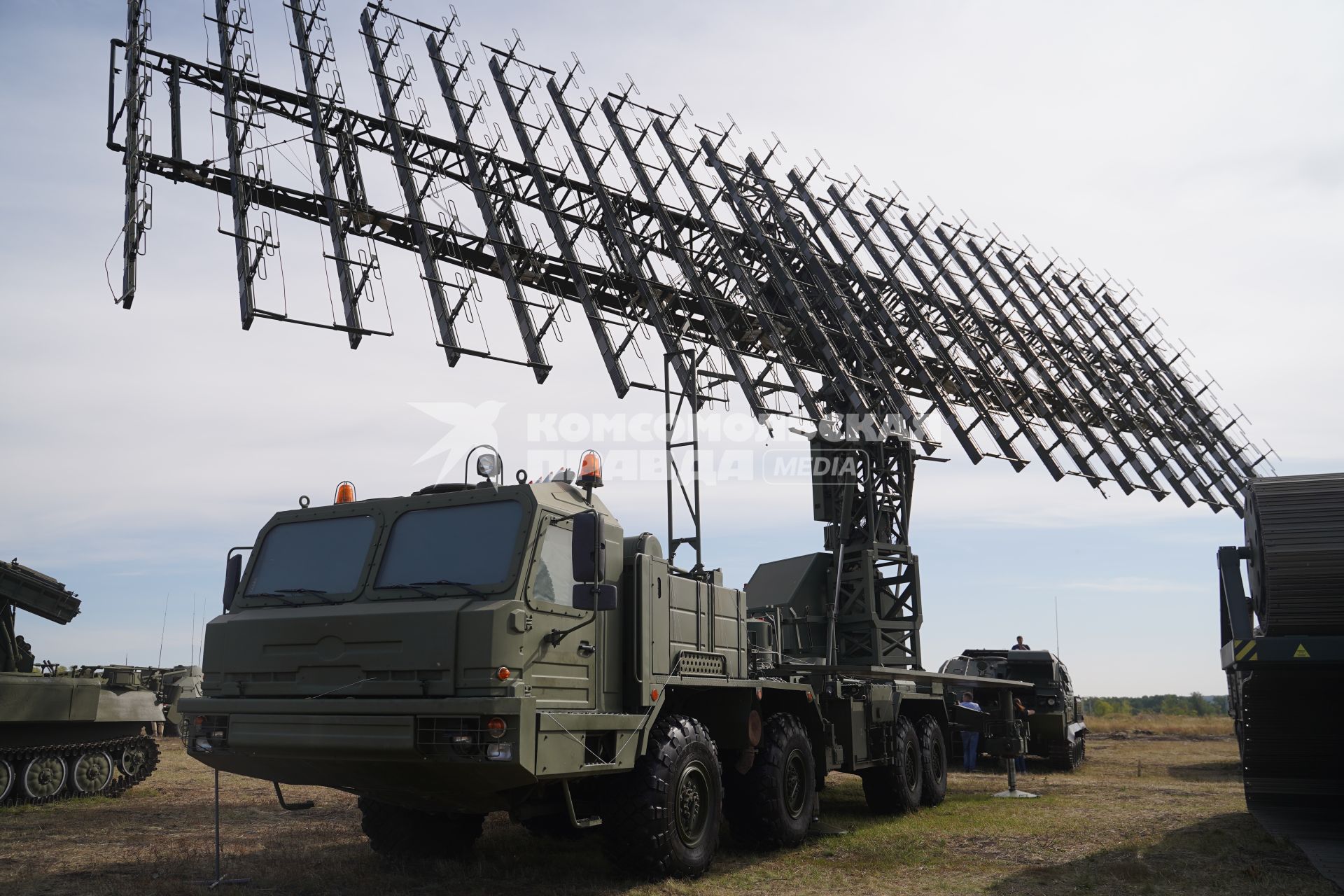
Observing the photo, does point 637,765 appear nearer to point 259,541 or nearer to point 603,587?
point 603,587

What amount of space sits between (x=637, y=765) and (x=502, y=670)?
1663 mm

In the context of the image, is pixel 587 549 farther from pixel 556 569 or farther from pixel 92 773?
pixel 92 773

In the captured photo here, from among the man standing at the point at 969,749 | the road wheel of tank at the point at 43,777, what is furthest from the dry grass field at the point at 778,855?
the man standing at the point at 969,749

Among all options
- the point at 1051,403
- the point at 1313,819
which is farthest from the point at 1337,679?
the point at 1051,403

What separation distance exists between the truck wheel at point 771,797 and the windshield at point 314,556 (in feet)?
12.7

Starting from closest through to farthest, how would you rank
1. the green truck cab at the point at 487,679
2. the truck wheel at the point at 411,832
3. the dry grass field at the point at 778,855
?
the green truck cab at the point at 487,679 < the dry grass field at the point at 778,855 < the truck wheel at the point at 411,832

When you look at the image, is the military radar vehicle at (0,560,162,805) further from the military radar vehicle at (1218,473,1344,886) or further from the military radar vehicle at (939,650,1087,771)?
the military radar vehicle at (1218,473,1344,886)

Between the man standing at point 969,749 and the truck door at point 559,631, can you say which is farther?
the man standing at point 969,749

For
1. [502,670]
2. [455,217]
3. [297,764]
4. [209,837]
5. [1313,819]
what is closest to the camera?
[502,670]

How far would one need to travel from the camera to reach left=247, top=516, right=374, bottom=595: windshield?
7793 millimetres

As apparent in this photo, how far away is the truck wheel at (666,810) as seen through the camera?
7.73 metres

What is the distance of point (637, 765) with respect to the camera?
7898 millimetres

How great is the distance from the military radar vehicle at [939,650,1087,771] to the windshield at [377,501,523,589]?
37.6ft

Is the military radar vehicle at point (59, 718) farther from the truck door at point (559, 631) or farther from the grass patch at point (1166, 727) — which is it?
the grass patch at point (1166, 727)
